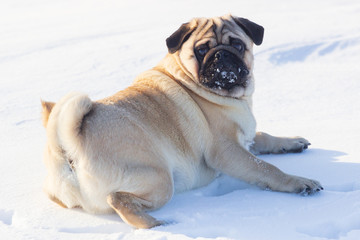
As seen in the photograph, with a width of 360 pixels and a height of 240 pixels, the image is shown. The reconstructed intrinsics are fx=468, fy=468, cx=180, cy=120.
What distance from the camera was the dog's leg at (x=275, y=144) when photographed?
451 cm

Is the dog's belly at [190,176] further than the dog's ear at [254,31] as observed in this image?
No

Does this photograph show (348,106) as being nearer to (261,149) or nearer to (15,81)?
(261,149)

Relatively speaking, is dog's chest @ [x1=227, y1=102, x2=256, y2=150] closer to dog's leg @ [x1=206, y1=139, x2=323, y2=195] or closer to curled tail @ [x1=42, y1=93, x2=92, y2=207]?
dog's leg @ [x1=206, y1=139, x2=323, y2=195]

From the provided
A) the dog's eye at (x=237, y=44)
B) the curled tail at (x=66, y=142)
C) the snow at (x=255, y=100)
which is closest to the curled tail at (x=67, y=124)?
the curled tail at (x=66, y=142)

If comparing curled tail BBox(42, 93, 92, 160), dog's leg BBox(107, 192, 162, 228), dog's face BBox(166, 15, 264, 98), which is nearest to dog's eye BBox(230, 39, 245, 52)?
dog's face BBox(166, 15, 264, 98)

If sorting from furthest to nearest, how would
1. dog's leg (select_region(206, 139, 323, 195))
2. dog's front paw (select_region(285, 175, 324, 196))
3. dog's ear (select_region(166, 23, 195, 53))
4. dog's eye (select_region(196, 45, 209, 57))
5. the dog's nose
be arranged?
dog's ear (select_region(166, 23, 195, 53)) → dog's eye (select_region(196, 45, 209, 57)) → the dog's nose → dog's leg (select_region(206, 139, 323, 195)) → dog's front paw (select_region(285, 175, 324, 196))

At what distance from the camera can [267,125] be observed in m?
5.38

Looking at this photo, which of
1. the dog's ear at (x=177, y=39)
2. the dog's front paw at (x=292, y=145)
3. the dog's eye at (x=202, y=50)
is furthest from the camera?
the dog's front paw at (x=292, y=145)

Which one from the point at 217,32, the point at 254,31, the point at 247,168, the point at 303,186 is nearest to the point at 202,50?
the point at 217,32

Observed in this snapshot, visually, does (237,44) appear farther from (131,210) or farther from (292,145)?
(131,210)

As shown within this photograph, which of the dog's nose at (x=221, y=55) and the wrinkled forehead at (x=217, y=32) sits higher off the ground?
the wrinkled forehead at (x=217, y=32)

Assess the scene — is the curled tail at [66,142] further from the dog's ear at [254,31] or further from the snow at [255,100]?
the dog's ear at [254,31]

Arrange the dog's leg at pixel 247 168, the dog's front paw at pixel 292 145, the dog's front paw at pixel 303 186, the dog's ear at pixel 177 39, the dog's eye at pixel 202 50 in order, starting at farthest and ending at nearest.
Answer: the dog's front paw at pixel 292 145, the dog's ear at pixel 177 39, the dog's eye at pixel 202 50, the dog's leg at pixel 247 168, the dog's front paw at pixel 303 186

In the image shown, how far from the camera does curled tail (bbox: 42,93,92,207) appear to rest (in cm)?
308
